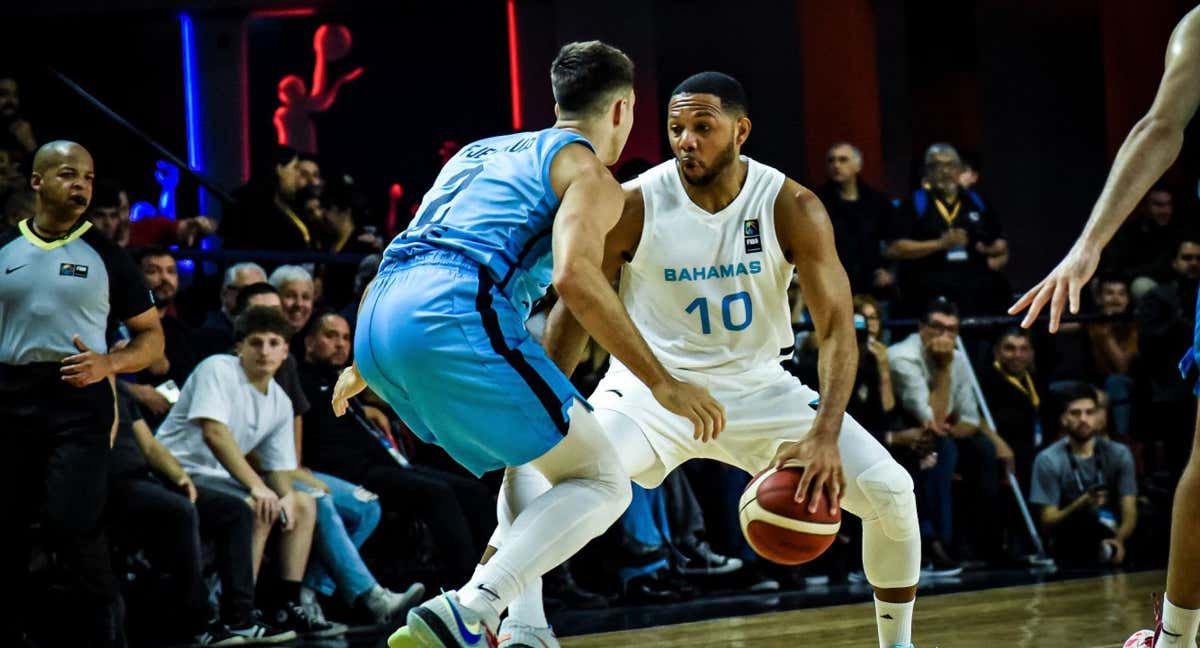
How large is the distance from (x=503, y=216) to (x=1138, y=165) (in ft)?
4.32

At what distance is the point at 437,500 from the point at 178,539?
1133 mm

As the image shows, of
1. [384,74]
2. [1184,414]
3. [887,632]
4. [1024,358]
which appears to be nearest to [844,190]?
[1024,358]

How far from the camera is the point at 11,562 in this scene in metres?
4.87

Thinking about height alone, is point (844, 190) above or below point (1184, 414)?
above

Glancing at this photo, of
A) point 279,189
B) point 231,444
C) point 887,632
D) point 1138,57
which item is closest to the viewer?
point 887,632

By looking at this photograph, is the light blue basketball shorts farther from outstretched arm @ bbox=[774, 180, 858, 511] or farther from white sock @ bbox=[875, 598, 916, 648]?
white sock @ bbox=[875, 598, 916, 648]

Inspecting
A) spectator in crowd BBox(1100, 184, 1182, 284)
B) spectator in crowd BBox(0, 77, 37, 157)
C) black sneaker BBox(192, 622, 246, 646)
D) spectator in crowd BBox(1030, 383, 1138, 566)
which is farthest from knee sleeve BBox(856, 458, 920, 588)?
spectator in crowd BBox(1100, 184, 1182, 284)

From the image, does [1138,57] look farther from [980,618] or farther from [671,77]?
[980,618]

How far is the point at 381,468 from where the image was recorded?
6277mm

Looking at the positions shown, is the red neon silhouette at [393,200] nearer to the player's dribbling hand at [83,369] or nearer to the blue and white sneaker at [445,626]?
the player's dribbling hand at [83,369]

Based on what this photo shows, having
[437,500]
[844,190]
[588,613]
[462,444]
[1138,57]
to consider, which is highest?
[1138,57]

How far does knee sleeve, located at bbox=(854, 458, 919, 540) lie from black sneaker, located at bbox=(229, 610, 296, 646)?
2663 mm

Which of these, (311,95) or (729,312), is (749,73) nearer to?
(311,95)

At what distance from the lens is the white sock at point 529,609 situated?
3.55m
